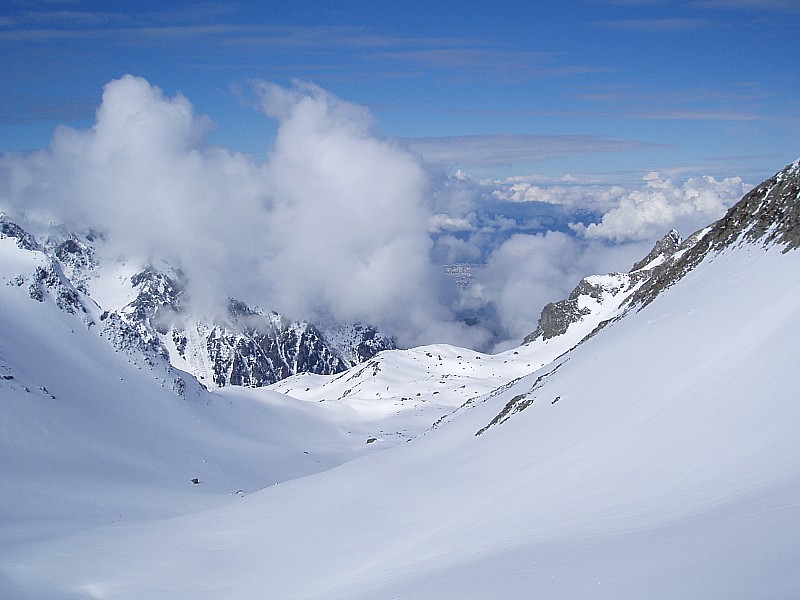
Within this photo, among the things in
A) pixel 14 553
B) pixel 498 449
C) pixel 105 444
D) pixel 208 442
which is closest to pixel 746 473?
pixel 498 449

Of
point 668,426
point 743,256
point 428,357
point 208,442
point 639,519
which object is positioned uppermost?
point 428,357

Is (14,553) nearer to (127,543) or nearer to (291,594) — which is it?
(127,543)

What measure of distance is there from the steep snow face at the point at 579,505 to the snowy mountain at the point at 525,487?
78 mm

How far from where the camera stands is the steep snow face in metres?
11.2

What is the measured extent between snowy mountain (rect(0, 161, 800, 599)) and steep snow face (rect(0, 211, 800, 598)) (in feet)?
0.25

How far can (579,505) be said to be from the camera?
16.4m

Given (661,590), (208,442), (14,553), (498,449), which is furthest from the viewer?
(208,442)

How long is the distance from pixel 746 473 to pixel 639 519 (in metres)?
2.37

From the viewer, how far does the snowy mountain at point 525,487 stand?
38.9ft

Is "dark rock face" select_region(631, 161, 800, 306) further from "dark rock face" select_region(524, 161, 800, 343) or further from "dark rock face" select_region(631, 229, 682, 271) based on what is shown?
"dark rock face" select_region(631, 229, 682, 271)

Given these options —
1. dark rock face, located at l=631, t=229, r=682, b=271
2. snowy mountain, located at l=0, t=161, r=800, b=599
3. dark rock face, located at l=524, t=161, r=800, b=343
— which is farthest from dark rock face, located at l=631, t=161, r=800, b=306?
dark rock face, located at l=631, t=229, r=682, b=271

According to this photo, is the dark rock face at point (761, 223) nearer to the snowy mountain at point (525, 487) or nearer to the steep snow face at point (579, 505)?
the snowy mountain at point (525, 487)

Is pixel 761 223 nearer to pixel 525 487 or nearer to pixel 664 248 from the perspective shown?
pixel 525 487

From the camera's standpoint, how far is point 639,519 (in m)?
13.7
